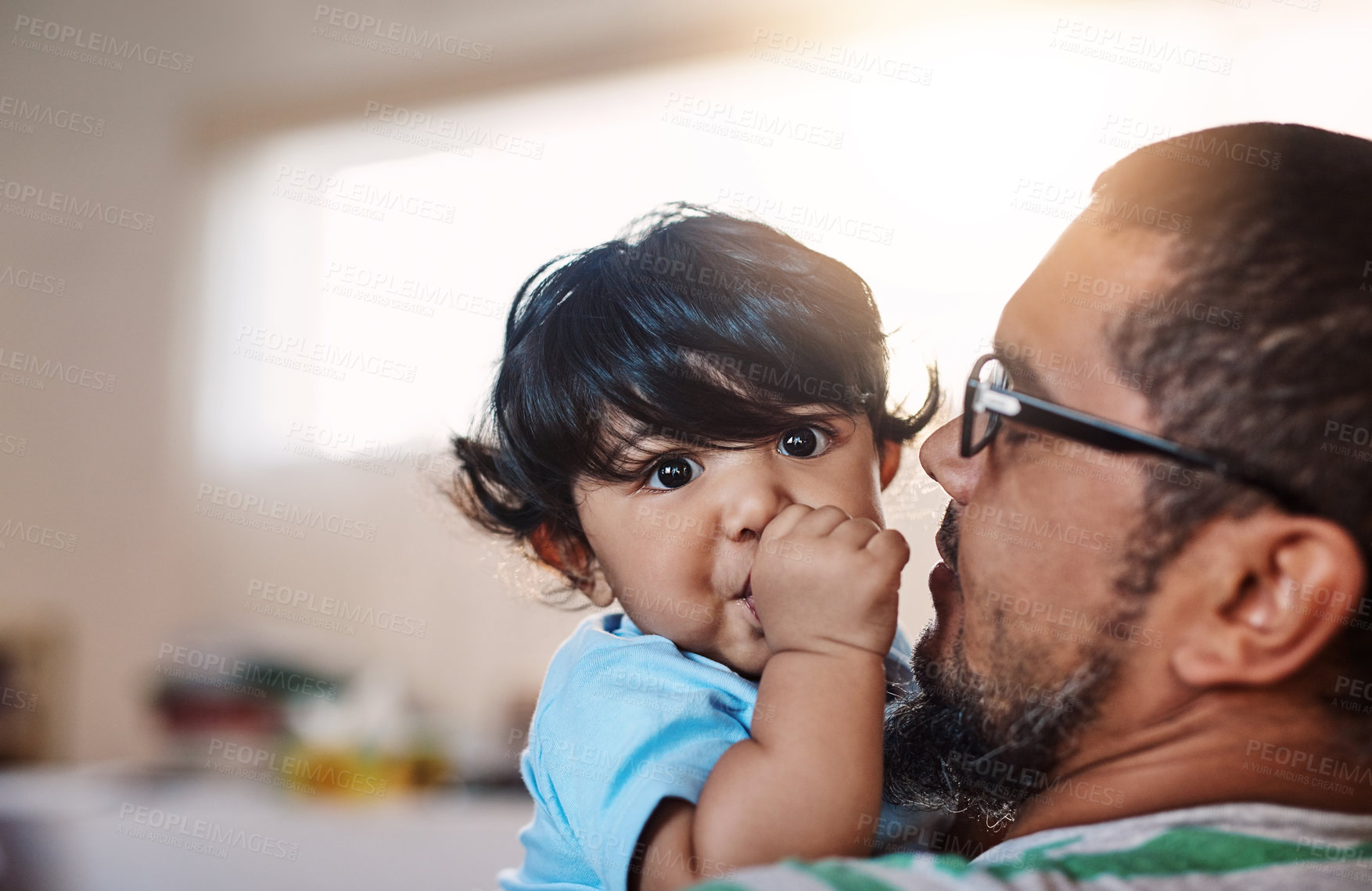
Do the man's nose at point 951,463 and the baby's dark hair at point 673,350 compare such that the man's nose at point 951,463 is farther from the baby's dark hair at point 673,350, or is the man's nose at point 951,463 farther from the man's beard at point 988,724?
the baby's dark hair at point 673,350

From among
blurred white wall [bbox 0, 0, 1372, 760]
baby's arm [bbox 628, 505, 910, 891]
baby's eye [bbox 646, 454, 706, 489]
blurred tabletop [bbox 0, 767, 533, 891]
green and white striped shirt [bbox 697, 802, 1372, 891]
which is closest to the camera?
green and white striped shirt [bbox 697, 802, 1372, 891]

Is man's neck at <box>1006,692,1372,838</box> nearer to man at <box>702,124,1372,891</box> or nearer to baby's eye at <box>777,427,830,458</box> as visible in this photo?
man at <box>702,124,1372,891</box>

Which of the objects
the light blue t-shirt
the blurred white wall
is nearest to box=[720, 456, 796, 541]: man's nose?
the light blue t-shirt

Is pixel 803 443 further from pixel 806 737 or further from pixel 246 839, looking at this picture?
pixel 246 839

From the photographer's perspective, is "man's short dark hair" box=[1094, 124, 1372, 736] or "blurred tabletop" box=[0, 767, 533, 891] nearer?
"man's short dark hair" box=[1094, 124, 1372, 736]

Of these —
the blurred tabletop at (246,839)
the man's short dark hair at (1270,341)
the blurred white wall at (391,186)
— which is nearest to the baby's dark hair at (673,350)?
the man's short dark hair at (1270,341)

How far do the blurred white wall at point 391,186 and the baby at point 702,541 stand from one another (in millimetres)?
542

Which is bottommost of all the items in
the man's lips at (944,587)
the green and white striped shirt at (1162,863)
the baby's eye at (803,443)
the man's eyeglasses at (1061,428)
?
the green and white striped shirt at (1162,863)

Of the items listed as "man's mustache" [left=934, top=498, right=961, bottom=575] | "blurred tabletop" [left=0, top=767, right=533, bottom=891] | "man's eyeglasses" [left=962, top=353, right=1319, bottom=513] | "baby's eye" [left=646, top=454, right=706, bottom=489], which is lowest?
"blurred tabletop" [left=0, top=767, right=533, bottom=891]

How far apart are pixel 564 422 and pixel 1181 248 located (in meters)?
0.58

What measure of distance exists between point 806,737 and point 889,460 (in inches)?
21.1

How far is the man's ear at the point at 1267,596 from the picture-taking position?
58cm

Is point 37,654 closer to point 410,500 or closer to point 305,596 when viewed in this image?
point 305,596

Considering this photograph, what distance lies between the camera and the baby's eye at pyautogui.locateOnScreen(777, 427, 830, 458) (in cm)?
94
